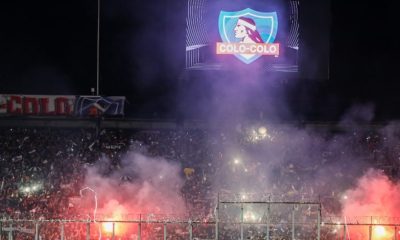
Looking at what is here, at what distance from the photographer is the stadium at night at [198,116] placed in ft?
44.8

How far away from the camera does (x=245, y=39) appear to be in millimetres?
16000

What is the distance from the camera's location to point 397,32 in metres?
16.8

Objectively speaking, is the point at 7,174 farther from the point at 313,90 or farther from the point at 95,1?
the point at 313,90

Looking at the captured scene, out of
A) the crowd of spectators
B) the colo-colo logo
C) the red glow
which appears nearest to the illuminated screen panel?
the colo-colo logo

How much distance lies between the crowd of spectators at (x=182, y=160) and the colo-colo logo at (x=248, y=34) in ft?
9.25

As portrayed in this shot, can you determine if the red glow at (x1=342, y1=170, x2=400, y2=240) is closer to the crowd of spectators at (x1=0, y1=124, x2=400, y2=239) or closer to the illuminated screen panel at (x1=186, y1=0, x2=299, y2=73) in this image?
the crowd of spectators at (x1=0, y1=124, x2=400, y2=239)

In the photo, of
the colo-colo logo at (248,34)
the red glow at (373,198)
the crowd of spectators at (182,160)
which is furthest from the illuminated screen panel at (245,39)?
the red glow at (373,198)

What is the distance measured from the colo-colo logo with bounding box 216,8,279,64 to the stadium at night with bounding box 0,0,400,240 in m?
0.05

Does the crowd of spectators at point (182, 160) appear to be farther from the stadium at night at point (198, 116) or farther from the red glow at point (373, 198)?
the red glow at point (373, 198)

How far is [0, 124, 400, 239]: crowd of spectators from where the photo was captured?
45.5 ft

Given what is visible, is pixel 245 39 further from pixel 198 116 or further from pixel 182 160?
pixel 182 160

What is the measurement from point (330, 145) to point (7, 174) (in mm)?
10686

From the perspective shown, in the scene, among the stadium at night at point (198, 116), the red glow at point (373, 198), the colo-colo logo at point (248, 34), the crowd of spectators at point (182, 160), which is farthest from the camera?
the colo-colo logo at point (248, 34)

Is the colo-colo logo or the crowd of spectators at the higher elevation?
the colo-colo logo
